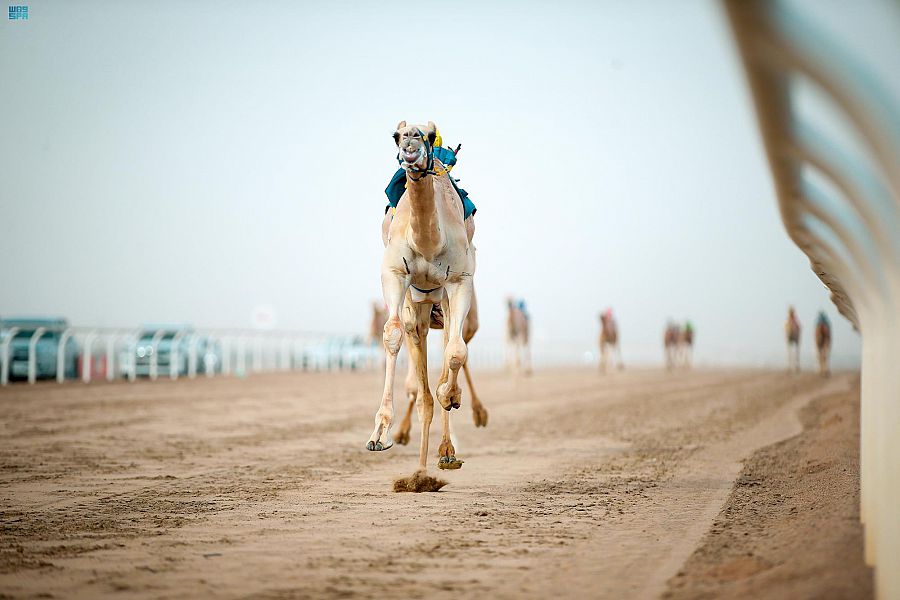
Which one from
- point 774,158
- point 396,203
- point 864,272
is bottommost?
point 864,272

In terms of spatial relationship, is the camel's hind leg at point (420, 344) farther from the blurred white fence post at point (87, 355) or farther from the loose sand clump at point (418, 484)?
the blurred white fence post at point (87, 355)

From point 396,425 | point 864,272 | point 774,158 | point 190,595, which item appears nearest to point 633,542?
point 864,272

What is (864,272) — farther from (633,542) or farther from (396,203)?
(396,203)

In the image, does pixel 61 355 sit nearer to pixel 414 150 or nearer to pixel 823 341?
pixel 414 150

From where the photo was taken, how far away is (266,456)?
1119 cm

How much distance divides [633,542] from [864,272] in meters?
2.28

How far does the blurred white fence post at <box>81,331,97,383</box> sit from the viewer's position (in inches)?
1110

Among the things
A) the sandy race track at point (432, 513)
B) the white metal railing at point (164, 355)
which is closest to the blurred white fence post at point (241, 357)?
the white metal railing at point (164, 355)

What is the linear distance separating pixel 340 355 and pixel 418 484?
42345 millimetres

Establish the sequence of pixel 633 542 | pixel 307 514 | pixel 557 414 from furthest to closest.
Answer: pixel 557 414, pixel 307 514, pixel 633 542

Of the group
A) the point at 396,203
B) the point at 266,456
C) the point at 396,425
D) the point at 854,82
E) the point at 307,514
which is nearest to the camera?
the point at 854,82

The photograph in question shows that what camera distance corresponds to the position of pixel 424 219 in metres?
8.27

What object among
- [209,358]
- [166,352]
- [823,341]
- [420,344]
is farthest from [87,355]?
[823,341]

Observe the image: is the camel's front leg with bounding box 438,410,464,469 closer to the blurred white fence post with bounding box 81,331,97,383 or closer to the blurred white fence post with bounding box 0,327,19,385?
the blurred white fence post with bounding box 0,327,19,385
